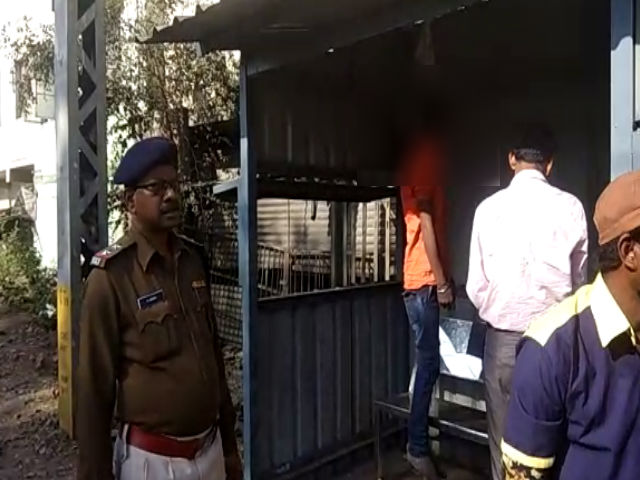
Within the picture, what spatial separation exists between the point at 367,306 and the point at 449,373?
0.73 meters

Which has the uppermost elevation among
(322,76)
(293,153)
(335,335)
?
(322,76)

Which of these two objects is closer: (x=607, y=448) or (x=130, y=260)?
(x=607, y=448)

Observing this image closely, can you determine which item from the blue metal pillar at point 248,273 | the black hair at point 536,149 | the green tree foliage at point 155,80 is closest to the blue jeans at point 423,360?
the blue metal pillar at point 248,273

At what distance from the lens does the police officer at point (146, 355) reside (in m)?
2.22

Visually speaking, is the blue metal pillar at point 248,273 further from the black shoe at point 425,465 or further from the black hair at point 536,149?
the black hair at point 536,149

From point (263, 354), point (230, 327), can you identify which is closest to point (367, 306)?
point (263, 354)

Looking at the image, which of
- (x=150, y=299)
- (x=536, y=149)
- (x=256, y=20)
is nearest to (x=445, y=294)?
(x=536, y=149)

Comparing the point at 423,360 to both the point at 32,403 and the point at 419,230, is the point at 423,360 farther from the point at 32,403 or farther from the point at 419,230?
the point at 32,403

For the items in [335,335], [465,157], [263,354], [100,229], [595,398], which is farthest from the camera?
[100,229]

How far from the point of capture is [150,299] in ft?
7.59

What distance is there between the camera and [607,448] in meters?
1.41

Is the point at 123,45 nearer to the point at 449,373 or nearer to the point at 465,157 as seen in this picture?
the point at 465,157

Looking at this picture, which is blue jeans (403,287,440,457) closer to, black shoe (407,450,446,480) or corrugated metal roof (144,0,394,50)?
black shoe (407,450,446,480)

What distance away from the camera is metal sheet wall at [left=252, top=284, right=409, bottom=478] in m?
4.19
